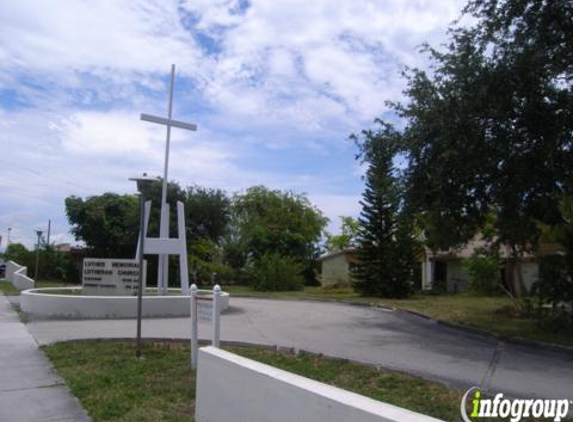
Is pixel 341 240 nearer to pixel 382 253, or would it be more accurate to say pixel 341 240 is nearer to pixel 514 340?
pixel 382 253

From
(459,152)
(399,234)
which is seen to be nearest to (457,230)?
(459,152)

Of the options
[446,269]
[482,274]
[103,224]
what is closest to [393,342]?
[482,274]

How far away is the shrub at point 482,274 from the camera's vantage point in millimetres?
27453

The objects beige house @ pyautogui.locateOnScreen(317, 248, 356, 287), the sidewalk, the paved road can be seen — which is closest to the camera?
the sidewalk

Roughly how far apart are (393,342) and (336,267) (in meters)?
30.9

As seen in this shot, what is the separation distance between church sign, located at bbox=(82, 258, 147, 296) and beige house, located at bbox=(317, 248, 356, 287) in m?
22.2

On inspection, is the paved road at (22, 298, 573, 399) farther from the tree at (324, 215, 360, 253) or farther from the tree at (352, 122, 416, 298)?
the tree at (324, 215, 360, 253)

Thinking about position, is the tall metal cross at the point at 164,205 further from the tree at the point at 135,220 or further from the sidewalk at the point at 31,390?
the tree at the point at 135,220

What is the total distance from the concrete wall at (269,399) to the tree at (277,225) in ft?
110

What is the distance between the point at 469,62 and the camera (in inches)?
556

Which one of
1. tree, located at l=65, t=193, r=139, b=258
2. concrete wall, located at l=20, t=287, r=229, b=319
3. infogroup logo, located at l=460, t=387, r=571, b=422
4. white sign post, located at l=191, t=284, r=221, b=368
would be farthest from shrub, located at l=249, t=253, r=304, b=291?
infogroup logo, located at l=460, t=387, r=571, b=422

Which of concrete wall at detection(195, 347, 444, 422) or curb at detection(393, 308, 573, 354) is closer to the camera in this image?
concrete wall at detection(195, 347, 444, 422)

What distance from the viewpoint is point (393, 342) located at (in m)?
12.4

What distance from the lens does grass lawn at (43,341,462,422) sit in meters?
6.72
